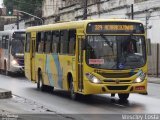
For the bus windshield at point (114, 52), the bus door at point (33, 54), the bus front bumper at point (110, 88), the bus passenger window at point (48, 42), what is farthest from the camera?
the bus door at point (33, 54)

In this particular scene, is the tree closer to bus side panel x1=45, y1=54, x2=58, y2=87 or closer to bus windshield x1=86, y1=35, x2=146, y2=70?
bus side panel x1=45, y1=54, x2=58, y2=87

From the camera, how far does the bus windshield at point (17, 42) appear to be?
35469 mm

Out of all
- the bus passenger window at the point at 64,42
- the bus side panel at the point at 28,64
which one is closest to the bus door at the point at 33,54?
the bus side panel at the point at 28,64

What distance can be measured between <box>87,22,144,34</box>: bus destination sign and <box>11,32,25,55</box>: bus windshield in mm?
17648

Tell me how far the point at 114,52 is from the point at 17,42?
723 inches

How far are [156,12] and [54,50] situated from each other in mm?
21798

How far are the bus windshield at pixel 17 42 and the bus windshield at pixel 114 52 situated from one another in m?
17.8

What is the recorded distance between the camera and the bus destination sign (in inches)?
717

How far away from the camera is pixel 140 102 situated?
18.9 m

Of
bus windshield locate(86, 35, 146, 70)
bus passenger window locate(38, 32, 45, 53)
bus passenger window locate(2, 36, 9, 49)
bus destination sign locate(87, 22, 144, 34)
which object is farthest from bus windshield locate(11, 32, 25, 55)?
bus windshield locate(86, 35, 146, 70)

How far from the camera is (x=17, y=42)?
35562 mm

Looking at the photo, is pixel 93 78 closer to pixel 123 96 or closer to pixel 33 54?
pixel 123 96

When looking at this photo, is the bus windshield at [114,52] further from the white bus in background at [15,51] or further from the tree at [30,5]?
the tree at [30,5]

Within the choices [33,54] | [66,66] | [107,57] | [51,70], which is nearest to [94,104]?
[107,57]
